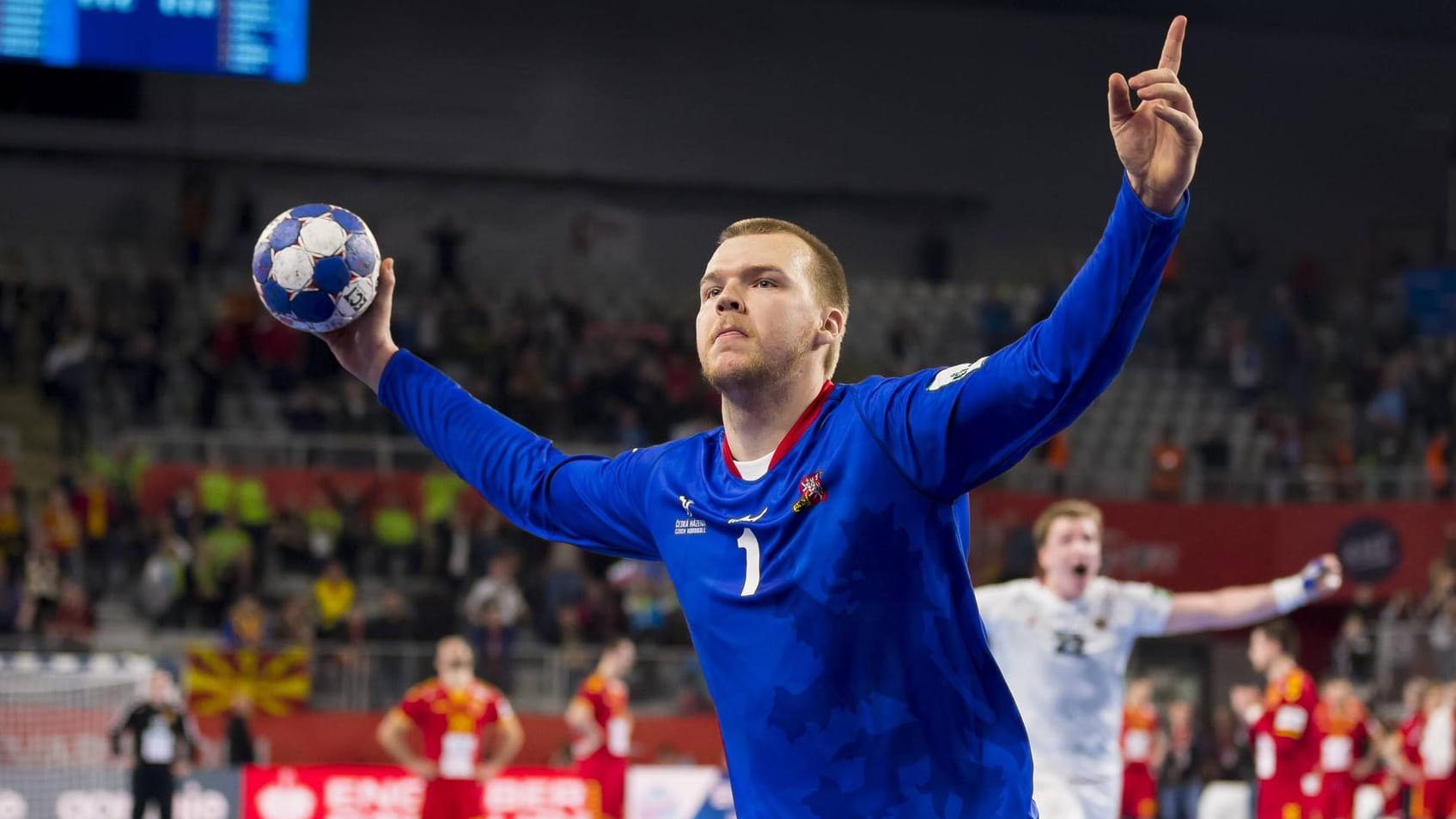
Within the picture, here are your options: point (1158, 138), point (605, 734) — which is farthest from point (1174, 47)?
point (605, 734)

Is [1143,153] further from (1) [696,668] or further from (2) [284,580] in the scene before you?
(2) [284,580]

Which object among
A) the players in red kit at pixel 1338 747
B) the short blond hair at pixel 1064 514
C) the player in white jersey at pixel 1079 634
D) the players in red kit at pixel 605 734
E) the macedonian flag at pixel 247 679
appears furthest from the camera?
the macedonian flag at pixel 247 679

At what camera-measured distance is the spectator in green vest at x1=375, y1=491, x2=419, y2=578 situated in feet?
70.2

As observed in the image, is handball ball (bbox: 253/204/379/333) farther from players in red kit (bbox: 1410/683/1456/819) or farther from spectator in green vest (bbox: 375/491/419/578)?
spectator in green vest (bbox: 375/491/419/578)

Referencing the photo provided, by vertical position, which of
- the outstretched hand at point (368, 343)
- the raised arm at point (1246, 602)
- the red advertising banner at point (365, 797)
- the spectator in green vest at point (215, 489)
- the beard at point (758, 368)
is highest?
the spectator in green vest at point (215, 489)

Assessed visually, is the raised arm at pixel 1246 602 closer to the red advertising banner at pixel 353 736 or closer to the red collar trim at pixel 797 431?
the red collar trim at pixel 797 431

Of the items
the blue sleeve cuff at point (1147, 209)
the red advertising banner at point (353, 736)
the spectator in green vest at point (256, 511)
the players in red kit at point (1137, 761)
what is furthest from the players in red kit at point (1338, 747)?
the blue sleeve cuff at point (1147, 209)

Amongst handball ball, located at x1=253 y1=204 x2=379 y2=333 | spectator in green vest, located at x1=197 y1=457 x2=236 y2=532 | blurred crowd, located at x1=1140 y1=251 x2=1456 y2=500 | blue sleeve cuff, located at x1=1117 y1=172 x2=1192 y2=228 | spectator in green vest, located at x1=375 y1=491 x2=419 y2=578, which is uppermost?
blurred crowd, located at x1=1140 y1=251 x2=1456 y2=500

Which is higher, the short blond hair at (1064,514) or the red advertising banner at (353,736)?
the short blond hair at (1064,514)

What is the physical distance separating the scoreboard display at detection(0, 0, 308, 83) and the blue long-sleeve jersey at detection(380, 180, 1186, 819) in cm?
1396

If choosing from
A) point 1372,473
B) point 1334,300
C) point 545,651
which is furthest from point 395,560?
point 1334,300

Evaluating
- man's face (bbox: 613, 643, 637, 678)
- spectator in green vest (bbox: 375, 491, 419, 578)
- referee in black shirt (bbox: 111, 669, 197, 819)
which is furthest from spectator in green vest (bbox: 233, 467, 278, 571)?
man's face (bbox: 613, 643, 637, 678)

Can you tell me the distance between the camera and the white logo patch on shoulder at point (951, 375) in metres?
3.46

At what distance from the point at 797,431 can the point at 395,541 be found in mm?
18068
